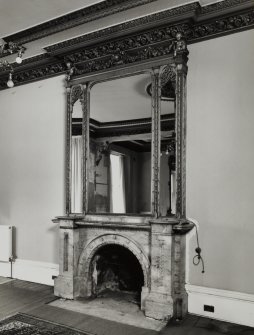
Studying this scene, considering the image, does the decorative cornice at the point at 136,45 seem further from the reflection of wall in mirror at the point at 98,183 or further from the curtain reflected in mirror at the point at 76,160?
the reflection of wall in mirror at the point at 98,183

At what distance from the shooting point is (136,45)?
357 centimetres

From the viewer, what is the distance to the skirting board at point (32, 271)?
4223 mm

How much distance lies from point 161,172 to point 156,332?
1.52 meters

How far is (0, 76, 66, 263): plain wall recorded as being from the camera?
4266 millimetres

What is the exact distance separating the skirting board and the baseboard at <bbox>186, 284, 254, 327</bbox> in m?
1.85

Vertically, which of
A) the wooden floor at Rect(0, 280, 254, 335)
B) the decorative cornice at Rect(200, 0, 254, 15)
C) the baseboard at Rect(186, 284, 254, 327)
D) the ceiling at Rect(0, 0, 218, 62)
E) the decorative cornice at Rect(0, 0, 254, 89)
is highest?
the ceiling at Rect(0, 0, 218, 62)

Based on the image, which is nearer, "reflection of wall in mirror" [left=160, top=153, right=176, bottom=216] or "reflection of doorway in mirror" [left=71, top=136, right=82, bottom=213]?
"reflection of wall in mirror" [left=160, top=153, right=176, bottom=216]

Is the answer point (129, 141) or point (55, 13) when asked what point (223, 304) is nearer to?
point (129, 141)

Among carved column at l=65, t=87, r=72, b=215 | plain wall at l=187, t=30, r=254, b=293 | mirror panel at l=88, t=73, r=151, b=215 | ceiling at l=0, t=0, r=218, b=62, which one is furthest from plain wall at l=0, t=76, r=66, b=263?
plain wall at l=187, t=30, r=254, b=293

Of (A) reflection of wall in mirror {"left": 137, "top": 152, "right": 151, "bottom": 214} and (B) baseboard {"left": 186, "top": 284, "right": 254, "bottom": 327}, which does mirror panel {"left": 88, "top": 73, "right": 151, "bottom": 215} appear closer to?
(A) reflection of wall in mirror {"left": 137, "top": 152, "right": 151, "bottom": 214}

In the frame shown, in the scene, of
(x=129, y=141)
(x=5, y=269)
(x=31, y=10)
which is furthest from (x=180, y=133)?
(x=5, y=269)

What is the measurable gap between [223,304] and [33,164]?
2.97 meters

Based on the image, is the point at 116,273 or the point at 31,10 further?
the point at 116,273

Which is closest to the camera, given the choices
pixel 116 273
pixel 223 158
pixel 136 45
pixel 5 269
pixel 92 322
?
pixel 92 322
